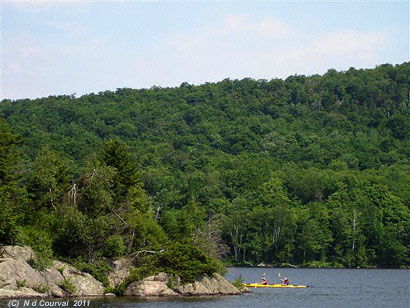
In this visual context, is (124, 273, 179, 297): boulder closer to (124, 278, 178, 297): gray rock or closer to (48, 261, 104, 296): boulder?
(124, 278, 178, 297): gray rock

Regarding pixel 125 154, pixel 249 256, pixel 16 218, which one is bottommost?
pixel 249 256

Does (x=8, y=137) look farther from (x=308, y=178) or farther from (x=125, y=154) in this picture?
(x=308, y=178)

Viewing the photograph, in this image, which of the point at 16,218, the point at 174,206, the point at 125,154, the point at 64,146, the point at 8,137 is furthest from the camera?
the point at 64,146

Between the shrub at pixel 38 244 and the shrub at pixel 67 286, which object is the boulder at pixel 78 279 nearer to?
the shrub at pixel 67 286

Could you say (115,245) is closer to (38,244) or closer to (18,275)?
(38,244)

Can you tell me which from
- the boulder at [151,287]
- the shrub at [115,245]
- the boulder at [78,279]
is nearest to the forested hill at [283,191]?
the shrub at [115,245]

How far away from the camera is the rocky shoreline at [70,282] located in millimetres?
56594

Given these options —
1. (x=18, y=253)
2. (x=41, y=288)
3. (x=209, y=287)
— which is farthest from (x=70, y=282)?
(x=209, y=287)

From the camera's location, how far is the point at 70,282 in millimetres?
60594

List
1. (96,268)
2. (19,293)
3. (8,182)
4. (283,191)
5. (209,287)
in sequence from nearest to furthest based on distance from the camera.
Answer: (19,293), (96,268), (209,287), (8,182), (283,191)

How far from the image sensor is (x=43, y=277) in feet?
193

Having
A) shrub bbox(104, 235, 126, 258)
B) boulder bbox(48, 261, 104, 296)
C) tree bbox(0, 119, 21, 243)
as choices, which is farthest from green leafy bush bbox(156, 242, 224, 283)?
tree bbox(0, 119, 21, 243)

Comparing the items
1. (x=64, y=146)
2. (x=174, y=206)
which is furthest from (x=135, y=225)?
(x=64, y=146)

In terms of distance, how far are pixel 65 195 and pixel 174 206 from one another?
86.0 m
